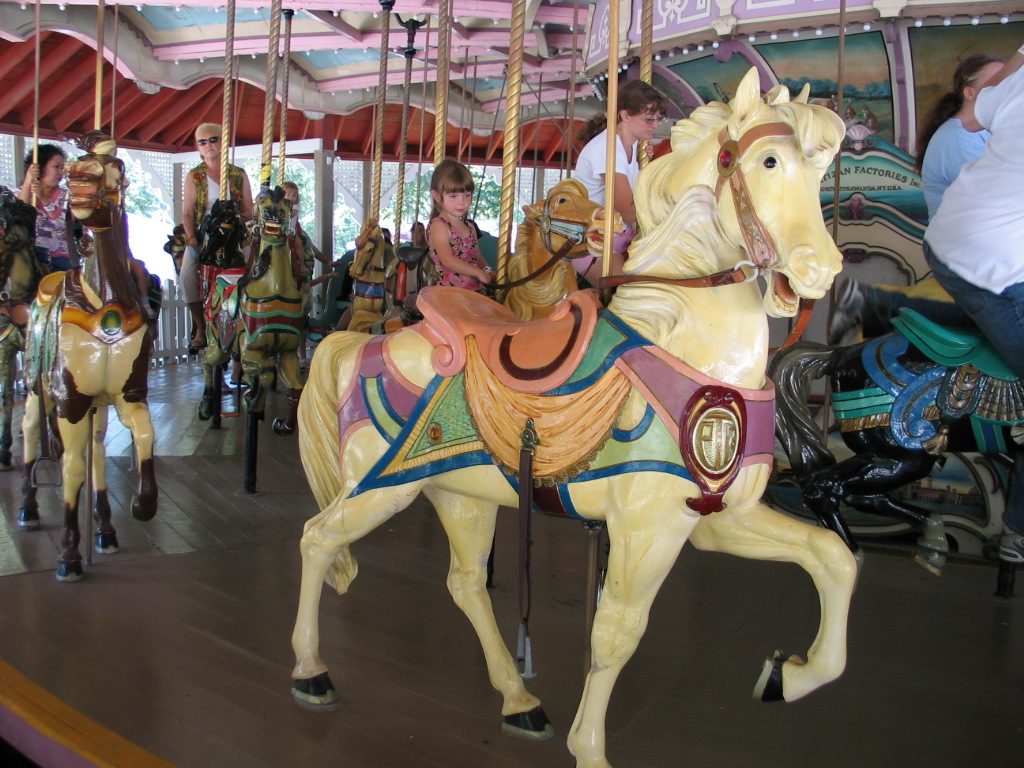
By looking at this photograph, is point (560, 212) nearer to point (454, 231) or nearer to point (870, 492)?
point (454, 231)

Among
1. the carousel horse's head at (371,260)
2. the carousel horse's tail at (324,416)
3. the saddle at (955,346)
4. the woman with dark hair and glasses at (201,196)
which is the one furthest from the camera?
the carousel horse's head at (371,260)

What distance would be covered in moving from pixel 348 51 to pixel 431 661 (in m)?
8.08

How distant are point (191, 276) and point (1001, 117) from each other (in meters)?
5.99

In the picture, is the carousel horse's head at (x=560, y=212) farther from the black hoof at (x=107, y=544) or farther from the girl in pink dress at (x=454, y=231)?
the black hoof at (x=107, y=544)

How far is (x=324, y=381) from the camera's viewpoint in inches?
98.9

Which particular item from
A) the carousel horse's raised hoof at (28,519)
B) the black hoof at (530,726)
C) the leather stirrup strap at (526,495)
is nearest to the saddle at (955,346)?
the leather stirrup strap at (526,495)

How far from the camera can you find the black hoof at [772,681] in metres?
2.04

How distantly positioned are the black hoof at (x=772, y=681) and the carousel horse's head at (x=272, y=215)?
3.46 m

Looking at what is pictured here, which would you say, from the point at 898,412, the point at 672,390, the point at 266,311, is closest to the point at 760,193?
the point at 672,390

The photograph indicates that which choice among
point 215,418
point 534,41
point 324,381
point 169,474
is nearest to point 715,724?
point 324,381

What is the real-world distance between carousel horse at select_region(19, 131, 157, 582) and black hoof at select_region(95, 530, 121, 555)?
340mm

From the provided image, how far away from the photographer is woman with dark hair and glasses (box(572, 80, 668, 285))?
10.0ft

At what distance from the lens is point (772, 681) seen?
204 centimetres

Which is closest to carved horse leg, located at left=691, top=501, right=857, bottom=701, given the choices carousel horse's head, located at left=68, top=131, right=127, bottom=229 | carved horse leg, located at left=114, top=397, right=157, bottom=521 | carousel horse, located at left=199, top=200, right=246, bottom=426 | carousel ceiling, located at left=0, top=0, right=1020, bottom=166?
carousel ceiling, located at left=0, top=0, right=1020, bottom=166
